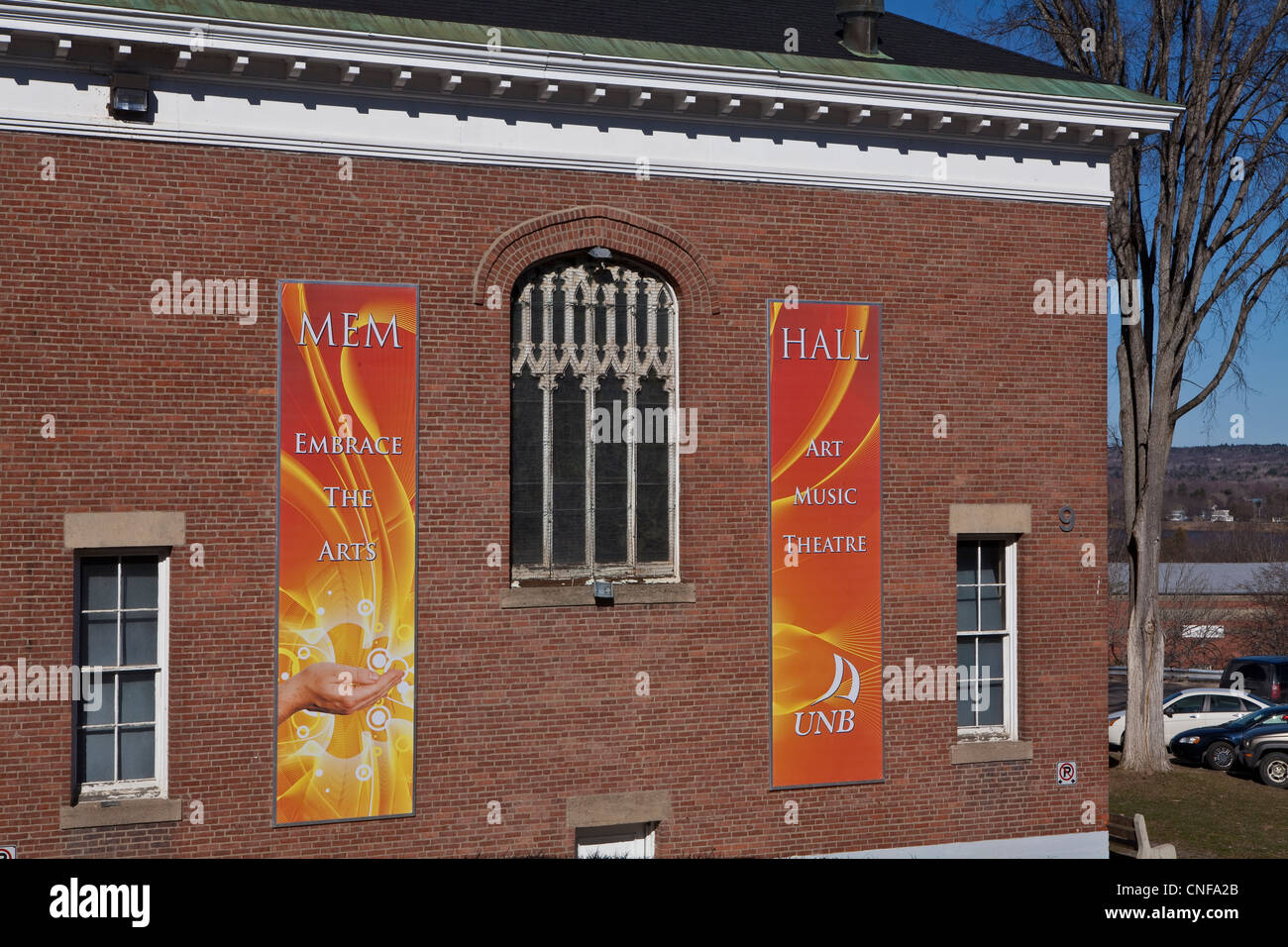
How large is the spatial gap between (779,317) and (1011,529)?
386 centimetres

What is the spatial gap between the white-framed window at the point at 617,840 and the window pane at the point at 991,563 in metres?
5.09

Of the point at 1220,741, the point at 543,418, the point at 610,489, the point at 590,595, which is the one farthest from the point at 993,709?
the point at 1220,741

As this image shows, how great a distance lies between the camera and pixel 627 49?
14078mm

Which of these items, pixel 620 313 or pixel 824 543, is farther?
pixel 824 543

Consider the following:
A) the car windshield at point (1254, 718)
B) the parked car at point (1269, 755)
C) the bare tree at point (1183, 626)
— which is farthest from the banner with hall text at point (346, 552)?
the bare tree at point (1183, 626)

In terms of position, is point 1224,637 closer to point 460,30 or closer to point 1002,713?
point 1002,713

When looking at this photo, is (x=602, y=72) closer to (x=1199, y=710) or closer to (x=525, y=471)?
(x=525, y=471)

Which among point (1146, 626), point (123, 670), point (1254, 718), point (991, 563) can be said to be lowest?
point (1254, 718)

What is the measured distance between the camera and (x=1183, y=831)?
21.4 metres

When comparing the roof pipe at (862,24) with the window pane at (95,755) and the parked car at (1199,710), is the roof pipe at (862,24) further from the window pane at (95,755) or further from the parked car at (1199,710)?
the parked car at (1199,710)

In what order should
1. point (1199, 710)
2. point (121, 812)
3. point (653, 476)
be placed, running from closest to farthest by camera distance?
1. point (121, 812)
2. point (653, 476)
3. point (1199, 710)

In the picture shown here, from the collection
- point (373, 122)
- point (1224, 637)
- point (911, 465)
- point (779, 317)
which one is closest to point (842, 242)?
point (779, 317)

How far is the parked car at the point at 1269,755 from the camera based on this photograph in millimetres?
26438

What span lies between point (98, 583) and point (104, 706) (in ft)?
3.96
